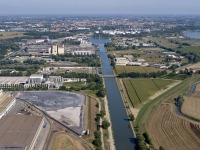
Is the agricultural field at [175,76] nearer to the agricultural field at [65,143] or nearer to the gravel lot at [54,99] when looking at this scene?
the gravel lot at [54,99]

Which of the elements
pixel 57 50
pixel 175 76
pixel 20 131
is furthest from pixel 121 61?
pixel 20 131

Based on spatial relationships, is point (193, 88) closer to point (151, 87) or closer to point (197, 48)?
point (151, 87)

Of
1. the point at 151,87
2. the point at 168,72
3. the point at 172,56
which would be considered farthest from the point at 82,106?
the point at 172,56

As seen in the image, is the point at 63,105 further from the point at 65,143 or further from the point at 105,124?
the point at 65,143

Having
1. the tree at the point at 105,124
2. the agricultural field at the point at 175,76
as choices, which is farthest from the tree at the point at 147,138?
the agricultural field at the point at 175,76

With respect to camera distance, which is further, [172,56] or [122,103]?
[172,56]

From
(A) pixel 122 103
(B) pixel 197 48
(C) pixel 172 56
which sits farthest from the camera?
(B) pixel 197 48
